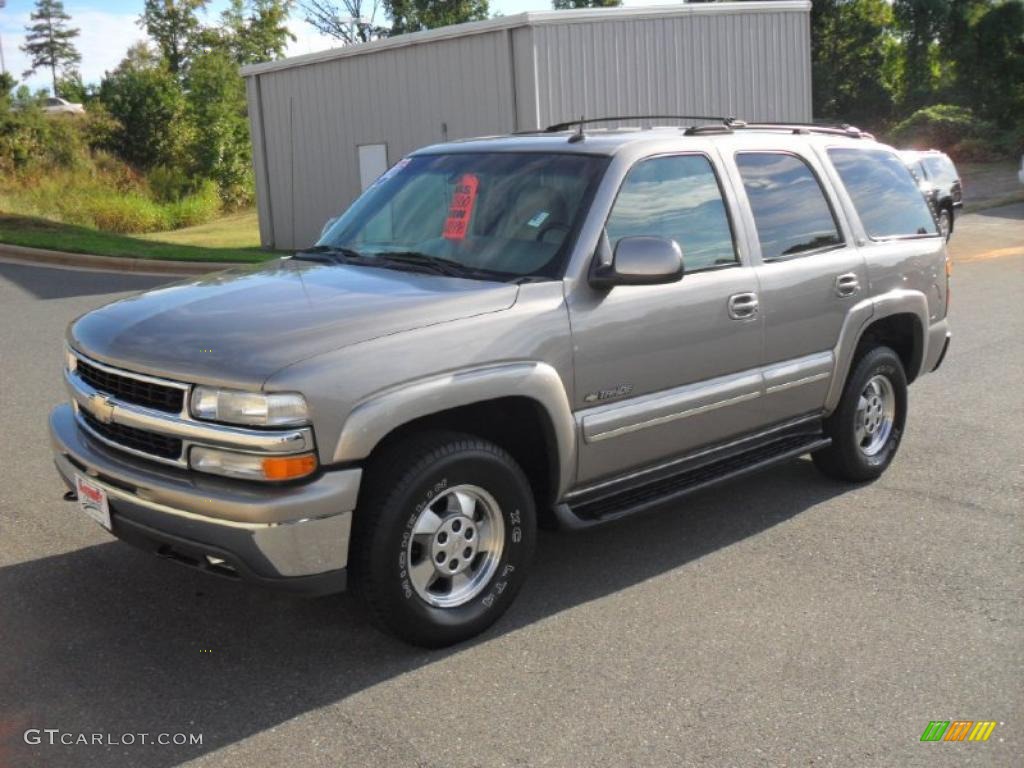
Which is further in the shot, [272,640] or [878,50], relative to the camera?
[878,50]

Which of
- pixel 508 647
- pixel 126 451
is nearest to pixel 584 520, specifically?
pixel 508 647

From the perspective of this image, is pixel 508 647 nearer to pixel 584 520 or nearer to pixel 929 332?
pixel 584 520

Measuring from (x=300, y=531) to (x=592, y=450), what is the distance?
1.37 m

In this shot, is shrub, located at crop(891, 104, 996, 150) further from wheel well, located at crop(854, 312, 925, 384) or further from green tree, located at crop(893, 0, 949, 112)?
wheel well, located at crop(854, 312, 925, 384)

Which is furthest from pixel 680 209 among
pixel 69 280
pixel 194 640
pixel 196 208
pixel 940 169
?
pixel 196 208

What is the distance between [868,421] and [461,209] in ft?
8.88

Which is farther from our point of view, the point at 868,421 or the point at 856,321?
the point at 868,421

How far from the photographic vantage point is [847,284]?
580 cm

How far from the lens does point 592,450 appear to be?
4625mm

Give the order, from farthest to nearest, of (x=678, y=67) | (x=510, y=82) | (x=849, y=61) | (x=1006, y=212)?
1. (x=849, y=61)
2. (x=1006, y=212)
3. (x=678, y=67)
4. (x=510, y=82)

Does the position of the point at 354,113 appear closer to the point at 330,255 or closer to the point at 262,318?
the point at 330,255

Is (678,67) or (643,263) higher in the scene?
(678,67)

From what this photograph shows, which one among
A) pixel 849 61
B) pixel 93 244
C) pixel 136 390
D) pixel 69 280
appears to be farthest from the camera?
pixel 849 61

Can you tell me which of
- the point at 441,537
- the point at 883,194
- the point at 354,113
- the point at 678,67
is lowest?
the point at 441,537
